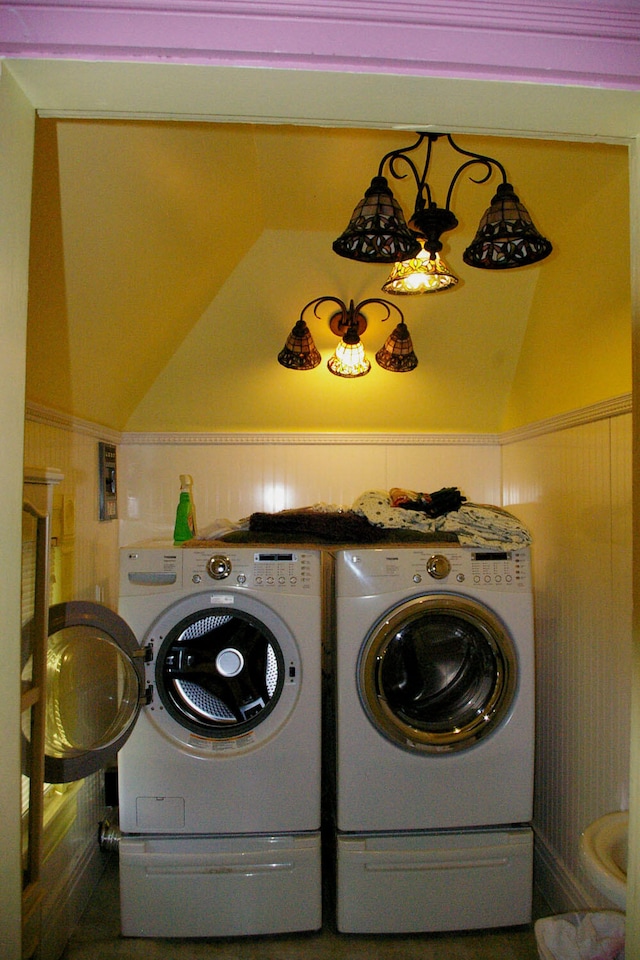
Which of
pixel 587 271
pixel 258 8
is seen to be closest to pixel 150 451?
pixel 587 271

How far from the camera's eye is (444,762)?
211 centimetres

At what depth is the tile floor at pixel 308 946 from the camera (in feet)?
6.63

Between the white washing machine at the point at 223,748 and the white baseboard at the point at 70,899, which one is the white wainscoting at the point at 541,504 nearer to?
the white washing machine at the point at 223,748

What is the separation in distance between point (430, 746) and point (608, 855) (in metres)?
0.78

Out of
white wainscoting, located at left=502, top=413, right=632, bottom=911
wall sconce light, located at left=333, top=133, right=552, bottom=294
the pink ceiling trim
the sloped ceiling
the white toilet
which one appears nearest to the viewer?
the pink ceiling trim

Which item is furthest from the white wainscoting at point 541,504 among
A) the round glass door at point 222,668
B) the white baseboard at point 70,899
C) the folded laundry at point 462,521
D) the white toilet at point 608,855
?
the white baseboard at point 70,899

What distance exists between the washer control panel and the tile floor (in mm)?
1152

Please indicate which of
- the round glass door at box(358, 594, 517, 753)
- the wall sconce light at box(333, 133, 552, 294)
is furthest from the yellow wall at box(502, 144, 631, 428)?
the round glass door at box(358, 594, 517, 753)

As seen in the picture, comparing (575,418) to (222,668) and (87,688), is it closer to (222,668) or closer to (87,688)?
(222,668)

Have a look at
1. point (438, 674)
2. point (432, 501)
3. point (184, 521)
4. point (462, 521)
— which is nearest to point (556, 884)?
point (438, 674)

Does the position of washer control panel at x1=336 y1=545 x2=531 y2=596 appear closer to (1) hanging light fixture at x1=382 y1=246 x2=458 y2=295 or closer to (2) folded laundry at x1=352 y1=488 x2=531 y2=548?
(2) folded laundry at x1=352 y1=488 x2=531 y2=548

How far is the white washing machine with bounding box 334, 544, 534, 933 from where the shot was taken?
2084 millimetres

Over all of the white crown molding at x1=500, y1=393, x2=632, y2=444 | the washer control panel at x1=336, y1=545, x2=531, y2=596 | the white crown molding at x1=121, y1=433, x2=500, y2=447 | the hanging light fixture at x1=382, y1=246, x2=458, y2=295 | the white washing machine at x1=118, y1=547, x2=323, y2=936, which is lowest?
the white washing machine at x1=118, y1=547, x2=323, y2=936

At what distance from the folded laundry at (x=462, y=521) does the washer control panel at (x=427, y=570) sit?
0.06 m
